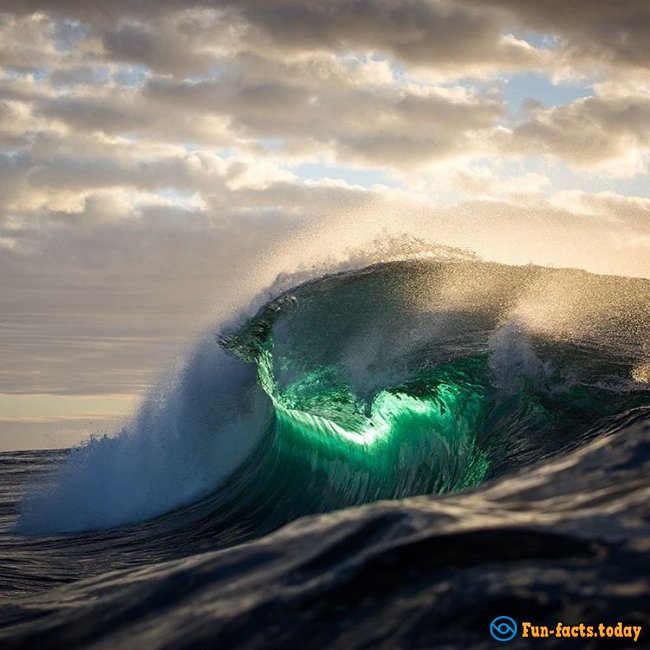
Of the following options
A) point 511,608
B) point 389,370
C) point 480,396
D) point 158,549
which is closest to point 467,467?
point 480,396

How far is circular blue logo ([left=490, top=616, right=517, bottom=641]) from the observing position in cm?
286

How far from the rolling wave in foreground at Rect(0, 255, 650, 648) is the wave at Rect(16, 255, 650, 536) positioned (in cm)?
4

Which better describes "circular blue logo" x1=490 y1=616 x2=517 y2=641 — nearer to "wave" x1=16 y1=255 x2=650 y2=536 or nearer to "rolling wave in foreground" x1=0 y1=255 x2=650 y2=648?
"rolling wave in foreground" x1=0 y1=255 x2=650 y2=648

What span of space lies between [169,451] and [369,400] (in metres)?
5.35

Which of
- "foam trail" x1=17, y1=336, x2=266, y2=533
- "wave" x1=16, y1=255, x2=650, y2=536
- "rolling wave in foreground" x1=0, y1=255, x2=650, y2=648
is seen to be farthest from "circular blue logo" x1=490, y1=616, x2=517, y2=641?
"foam trail" x1=17, y1=336, x2=266, y2=533

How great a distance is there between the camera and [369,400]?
1073 centimetres

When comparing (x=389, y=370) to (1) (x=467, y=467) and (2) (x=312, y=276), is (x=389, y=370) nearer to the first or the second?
(1) (x=467, y=467)

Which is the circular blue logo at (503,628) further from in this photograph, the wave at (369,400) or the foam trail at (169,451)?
the foam trail at (169,451)

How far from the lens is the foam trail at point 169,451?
1408cm

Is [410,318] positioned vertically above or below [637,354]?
above

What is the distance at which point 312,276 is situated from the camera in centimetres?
1380

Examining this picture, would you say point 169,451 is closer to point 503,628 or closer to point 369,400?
point 369,400

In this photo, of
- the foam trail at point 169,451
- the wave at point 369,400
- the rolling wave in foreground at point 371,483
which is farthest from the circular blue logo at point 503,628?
the foam trail at point 169,451

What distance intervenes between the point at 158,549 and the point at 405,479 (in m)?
2.99
